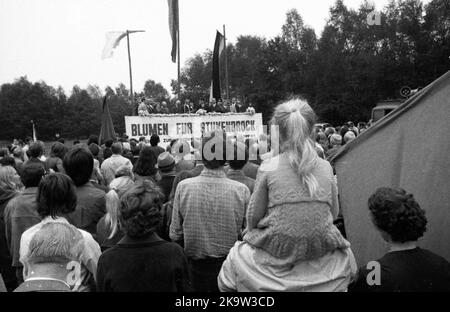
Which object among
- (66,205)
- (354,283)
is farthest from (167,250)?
(354,283)

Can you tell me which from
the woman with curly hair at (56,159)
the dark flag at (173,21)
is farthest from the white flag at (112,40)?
the woman with curly hair at (56,159)

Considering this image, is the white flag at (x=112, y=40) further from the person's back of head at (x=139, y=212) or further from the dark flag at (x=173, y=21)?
the person's back of head at (x=139, y=212)

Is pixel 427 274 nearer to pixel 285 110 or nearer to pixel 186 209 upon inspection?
pixel 285 110

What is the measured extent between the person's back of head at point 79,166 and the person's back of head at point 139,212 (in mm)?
1329

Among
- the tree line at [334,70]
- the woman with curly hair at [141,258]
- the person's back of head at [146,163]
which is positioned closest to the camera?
the woman with curly hair at [141,258]

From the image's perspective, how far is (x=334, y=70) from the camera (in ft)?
156

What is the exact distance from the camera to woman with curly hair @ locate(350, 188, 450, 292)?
7.45ft

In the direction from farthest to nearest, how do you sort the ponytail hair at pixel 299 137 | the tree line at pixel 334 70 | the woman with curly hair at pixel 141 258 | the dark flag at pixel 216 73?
the tree line at pixel 334 70
the dark flag at pixel 216 73
the woman with curly hair at pixel 141 258
the ponytail hair at pixel 299 137

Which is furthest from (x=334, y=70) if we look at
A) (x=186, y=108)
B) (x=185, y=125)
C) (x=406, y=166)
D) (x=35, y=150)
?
(x=406, y=166)

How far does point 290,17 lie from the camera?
198 ft

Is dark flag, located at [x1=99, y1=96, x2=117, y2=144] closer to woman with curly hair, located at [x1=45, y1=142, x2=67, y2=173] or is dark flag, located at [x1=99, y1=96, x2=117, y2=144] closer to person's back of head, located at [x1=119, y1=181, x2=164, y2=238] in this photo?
woman with curly hair, located at [x1=45, y1=142, x2=67, y2=173]

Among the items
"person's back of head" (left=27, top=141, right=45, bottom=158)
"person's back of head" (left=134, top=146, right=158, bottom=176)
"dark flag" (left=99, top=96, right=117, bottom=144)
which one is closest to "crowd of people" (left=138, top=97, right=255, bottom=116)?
"dark flag" (left=99, top=96, right=117, bottom=144)

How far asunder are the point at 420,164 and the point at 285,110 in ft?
3.14

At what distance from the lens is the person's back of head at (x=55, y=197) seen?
283cm
